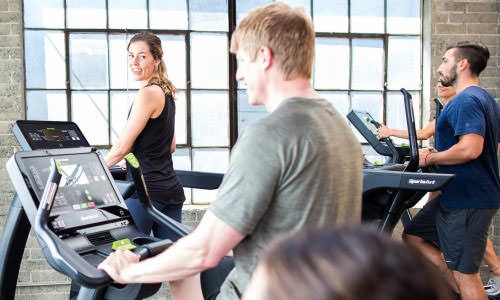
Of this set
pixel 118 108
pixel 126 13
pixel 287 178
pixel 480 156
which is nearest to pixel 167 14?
pixel 126 13

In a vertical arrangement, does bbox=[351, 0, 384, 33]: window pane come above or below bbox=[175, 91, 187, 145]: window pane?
above

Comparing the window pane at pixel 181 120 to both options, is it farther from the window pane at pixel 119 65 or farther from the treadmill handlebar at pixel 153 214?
the treadmill handlebar at pixel 153 214

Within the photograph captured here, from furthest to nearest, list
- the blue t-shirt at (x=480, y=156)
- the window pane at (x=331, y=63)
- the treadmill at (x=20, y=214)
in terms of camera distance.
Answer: the window pane at (x=331, y=63), the blue t-shirt at (x=480, y=156), the treadmill at (x=20, y=214)

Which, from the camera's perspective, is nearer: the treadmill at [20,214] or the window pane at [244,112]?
the treadmill at [20,214]

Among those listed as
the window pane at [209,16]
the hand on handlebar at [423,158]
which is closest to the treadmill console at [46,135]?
the hand on handlebar at [423,158]

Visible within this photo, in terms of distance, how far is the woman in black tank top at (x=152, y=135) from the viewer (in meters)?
2.55

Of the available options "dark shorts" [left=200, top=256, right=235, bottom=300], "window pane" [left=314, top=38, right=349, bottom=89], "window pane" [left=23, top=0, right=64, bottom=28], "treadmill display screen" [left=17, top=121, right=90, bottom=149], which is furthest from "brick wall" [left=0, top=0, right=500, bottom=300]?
"dark shorts" [left=200, top=256, right=235, bottom=300]

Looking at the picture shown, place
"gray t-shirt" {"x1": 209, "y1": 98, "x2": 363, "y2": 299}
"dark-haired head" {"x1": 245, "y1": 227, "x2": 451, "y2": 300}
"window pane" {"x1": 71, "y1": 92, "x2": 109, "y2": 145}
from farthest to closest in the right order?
1. "window pane" {"x1": 71, "y1": 92, "x2": 109, "y2": 145}
2. "gray t-shirt" {"x1": 209, "y1": 98, "x2": 363, "y2": 299}
3. "dark-haired head" {"x1": 245, "y1": 227, "x2": 451, "y2": 300}

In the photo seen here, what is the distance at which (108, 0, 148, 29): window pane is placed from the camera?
4.16 meters

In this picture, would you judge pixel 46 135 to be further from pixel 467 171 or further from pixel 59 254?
pixel 467 171

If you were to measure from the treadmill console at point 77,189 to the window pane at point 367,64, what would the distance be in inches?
110

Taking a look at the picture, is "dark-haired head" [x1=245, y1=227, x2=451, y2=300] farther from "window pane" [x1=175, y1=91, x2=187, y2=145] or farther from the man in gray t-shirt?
"window pane" [x1=175, y1=91, x2=187, y2=145]

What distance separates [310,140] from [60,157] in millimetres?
982

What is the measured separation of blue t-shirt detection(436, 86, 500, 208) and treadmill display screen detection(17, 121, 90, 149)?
1747 mm
